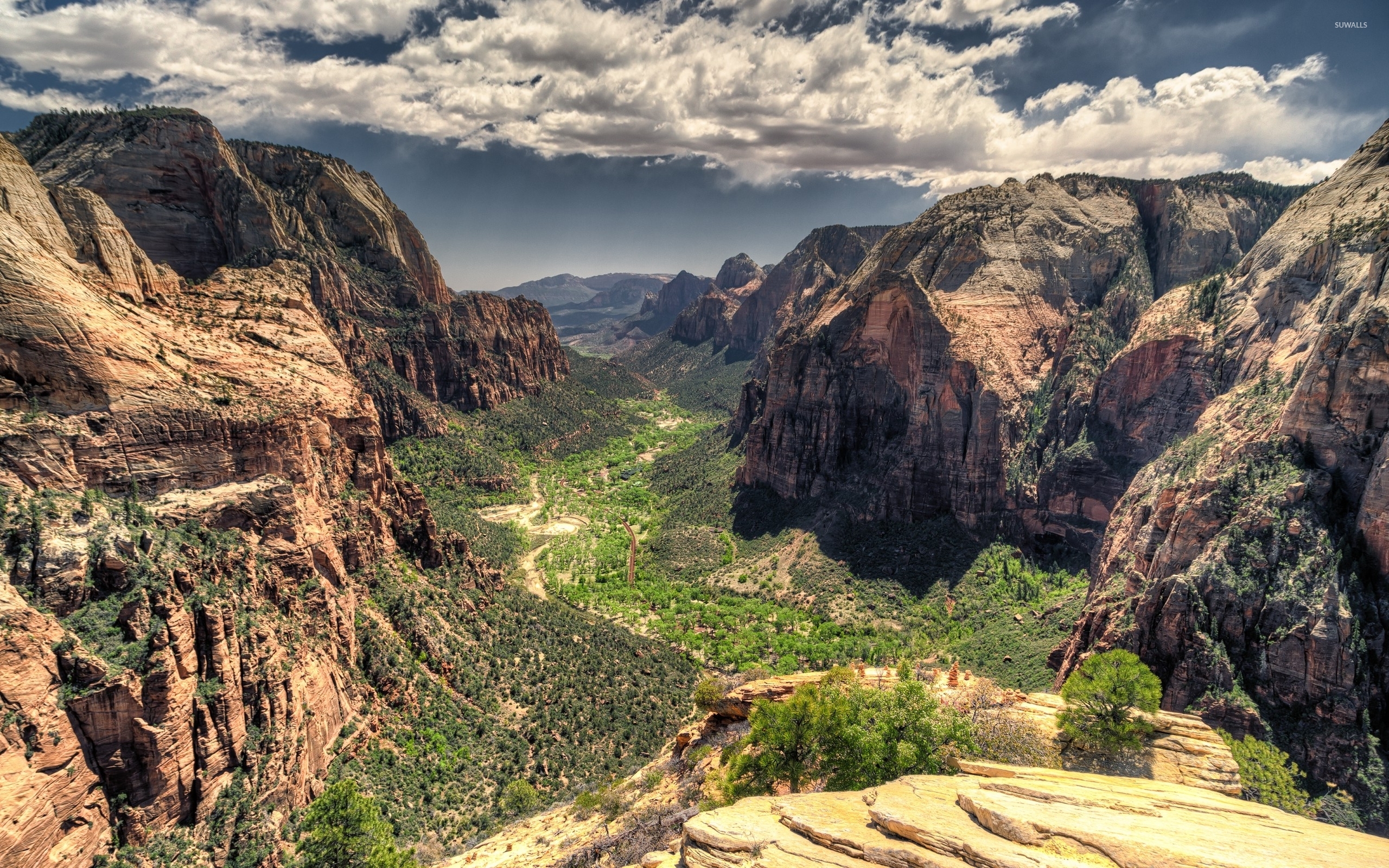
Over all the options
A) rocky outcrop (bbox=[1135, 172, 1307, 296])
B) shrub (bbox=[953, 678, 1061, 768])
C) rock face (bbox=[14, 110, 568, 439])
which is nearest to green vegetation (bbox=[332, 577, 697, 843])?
shrub (bbox=[953, 678, 1061, 768])

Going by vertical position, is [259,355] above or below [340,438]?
above

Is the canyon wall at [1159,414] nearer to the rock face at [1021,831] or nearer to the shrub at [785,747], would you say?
the rock face at [1021,831]

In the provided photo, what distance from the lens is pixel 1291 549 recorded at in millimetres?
36594

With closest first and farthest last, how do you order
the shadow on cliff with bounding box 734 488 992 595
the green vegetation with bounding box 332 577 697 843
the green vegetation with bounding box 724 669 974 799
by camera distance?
the green vegetation with bounding box 724 669 974 799 → the green vegetation with bounding box 332 577 697 843 → the shadow on cliff with bounding box 734 488 992 595

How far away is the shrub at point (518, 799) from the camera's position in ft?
130

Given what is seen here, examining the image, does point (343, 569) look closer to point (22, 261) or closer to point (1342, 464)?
point (22, 261)

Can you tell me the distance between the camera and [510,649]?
184 ft

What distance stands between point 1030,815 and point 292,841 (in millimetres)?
35809

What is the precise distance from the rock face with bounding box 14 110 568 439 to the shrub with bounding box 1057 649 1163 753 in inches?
2561

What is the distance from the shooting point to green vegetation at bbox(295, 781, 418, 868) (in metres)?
27.5

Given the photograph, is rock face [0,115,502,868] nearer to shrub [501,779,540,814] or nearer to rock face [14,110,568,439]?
rock face [14,110,568,439]

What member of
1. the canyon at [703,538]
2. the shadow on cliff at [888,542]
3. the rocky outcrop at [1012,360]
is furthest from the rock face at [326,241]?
the rocky outcrop at [1012,360]

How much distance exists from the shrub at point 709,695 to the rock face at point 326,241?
52406mm

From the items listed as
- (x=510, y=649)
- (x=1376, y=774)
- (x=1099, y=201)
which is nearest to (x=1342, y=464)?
(x=1376, y=774)
